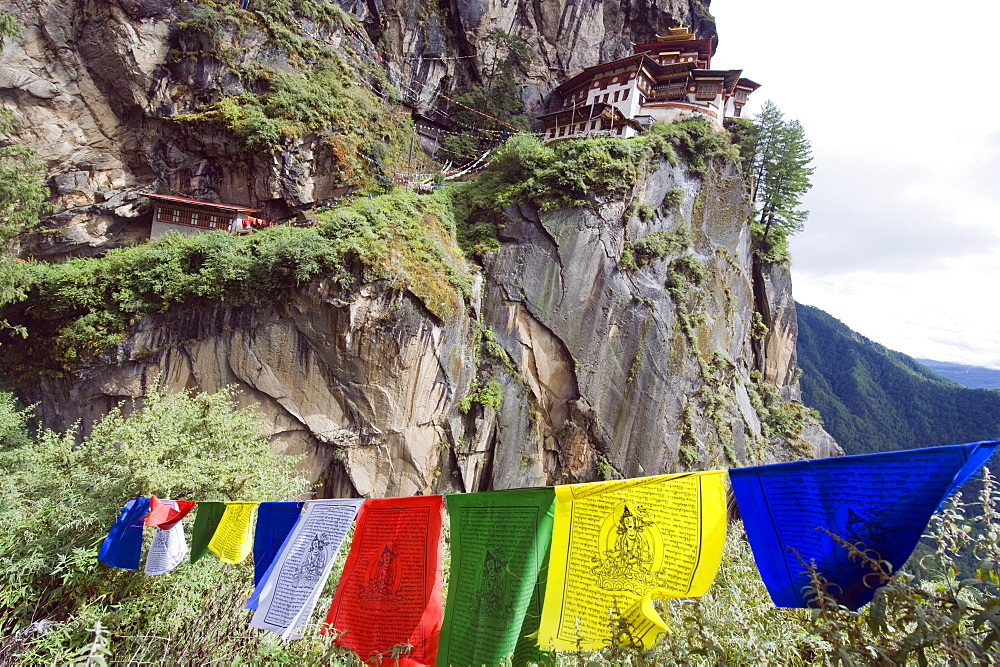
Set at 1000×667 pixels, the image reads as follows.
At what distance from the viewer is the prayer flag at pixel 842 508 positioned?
6.17 feet

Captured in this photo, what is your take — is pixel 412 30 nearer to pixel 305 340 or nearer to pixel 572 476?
pixel 305 340

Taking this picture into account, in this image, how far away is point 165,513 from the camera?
475cm

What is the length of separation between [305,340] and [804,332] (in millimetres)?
67986

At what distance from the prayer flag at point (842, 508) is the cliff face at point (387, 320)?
10216mm

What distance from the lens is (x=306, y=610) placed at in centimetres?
319

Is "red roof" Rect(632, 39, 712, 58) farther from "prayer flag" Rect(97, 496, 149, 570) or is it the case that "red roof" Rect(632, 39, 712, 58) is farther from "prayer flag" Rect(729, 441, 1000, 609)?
"prayer flag" Rect(97, 496, 149, 570)

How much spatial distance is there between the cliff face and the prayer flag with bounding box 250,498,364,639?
8188 mm

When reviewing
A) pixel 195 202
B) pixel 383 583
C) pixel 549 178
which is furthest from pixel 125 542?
pixel 549 178

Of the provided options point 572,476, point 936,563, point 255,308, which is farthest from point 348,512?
point 572,476

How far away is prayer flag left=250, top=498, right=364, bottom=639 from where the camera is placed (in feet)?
10.5

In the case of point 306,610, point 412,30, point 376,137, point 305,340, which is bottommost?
point 306,610

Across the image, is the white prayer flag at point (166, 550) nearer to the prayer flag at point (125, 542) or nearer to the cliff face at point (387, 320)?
the prayer flag at point (125, 542)

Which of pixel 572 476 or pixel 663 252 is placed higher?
pixel 663 252

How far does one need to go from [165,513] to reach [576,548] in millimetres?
4643
